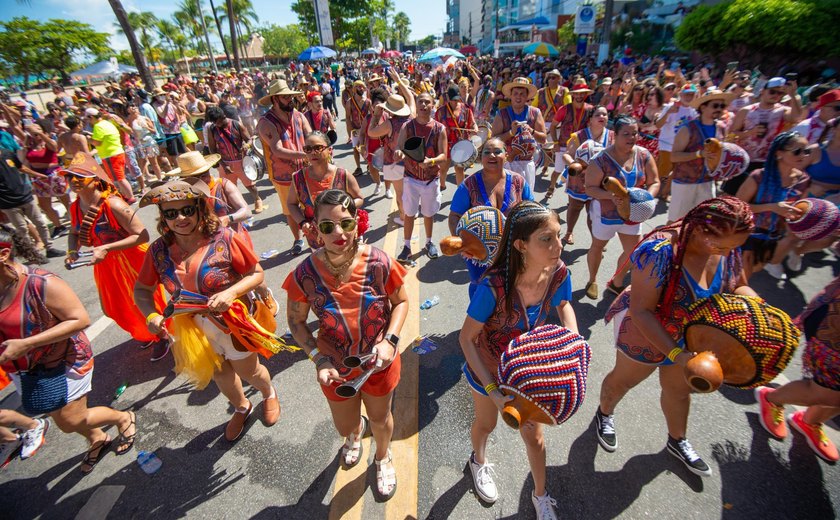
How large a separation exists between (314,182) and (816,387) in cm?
434

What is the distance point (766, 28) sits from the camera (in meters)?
16.2

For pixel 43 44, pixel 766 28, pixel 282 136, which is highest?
pixel 43 44

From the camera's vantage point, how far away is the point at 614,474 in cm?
263

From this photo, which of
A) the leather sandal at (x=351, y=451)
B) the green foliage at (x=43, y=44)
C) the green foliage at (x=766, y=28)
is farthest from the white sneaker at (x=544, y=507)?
the green foliage at (x=43, y=44)

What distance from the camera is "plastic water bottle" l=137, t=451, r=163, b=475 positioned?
288cm

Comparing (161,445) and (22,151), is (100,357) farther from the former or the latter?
(22,151)

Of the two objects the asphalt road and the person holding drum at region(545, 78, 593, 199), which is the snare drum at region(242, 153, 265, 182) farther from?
the person holding drum at region(545, 78, 593, 199)

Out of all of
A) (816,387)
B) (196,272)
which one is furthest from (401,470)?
(816,387)

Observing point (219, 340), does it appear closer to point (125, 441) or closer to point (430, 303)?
point (125, 441)

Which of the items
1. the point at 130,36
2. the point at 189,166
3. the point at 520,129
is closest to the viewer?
the point at 189,166

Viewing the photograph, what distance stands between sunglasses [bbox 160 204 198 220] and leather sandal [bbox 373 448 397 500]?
83.5 inches

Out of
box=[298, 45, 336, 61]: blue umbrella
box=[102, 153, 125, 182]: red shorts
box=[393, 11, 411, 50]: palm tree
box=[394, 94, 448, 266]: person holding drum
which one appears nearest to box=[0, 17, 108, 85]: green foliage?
box=[298, 45, 336, 61]: blue umbrella

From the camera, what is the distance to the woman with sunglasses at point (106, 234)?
335 centimetres

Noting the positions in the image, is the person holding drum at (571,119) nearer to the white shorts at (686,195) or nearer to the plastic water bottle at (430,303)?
the white shorts at (686,195)
